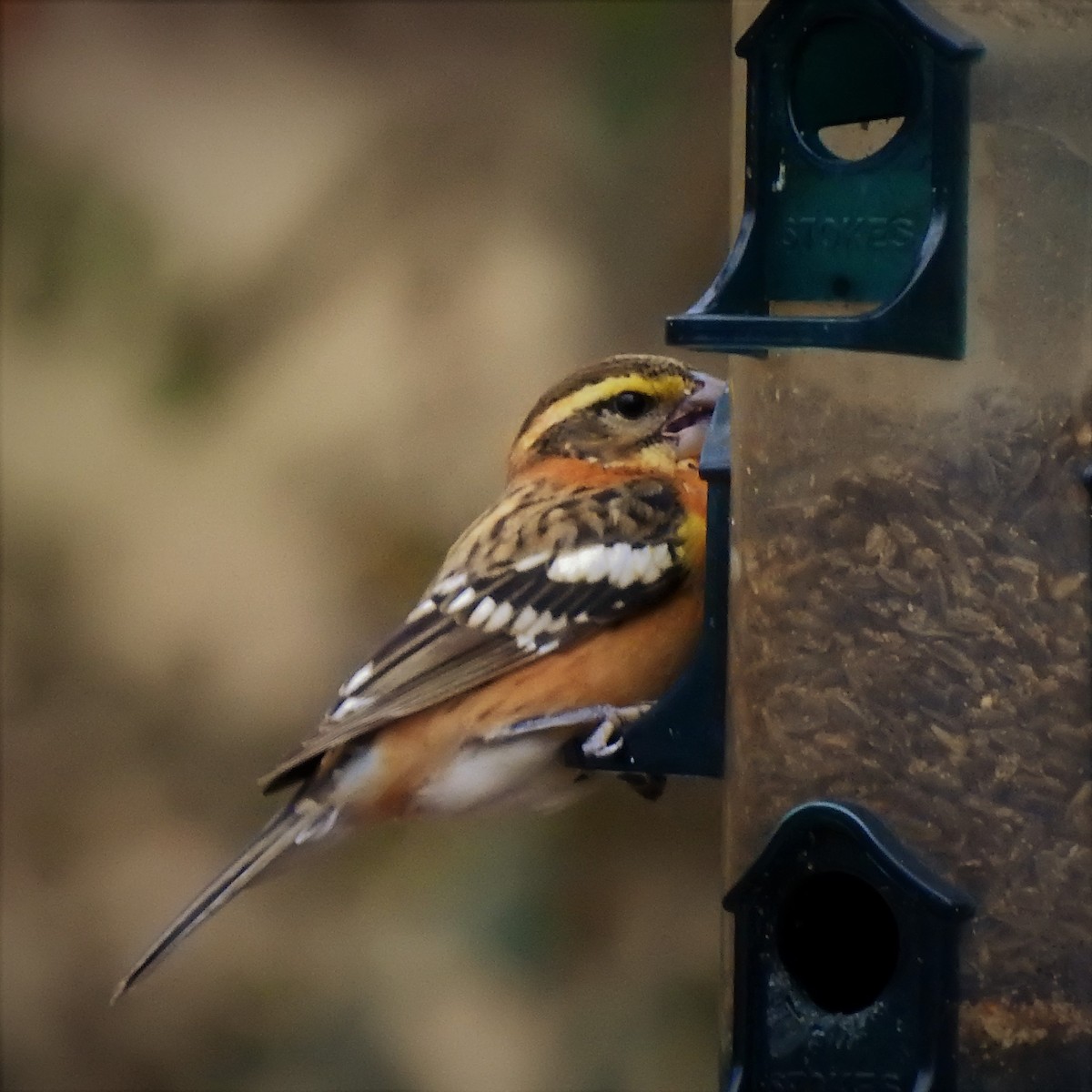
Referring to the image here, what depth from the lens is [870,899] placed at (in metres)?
4.16

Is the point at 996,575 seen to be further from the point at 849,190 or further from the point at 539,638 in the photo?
the point at 539,638

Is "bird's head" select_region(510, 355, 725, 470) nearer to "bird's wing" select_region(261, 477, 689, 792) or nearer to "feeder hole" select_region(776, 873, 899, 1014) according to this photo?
"bird's wing" select_region(261, 477, 689, 792)

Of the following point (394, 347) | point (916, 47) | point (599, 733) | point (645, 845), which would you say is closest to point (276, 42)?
point (394, 347)

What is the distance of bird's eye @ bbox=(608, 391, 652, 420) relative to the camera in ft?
17.5

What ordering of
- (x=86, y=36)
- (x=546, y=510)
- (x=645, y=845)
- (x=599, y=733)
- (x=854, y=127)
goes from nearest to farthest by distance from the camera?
(x=854, y=127), (x=599, y=733), (x=546, y=510), (x=645, y=845), (x=86, y=36)

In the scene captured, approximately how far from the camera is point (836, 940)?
13.7 feet

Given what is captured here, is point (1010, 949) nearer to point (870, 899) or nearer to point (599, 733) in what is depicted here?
point (870, 899)

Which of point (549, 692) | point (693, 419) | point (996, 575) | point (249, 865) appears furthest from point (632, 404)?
point (996, 575)

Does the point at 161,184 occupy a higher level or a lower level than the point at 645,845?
higher

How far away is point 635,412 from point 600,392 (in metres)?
0.09

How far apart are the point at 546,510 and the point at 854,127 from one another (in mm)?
1399

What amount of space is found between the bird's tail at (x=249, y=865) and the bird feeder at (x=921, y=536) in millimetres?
1407

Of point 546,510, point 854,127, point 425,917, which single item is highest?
point 854,127

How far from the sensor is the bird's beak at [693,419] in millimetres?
5305
